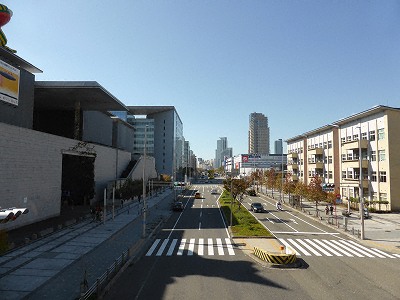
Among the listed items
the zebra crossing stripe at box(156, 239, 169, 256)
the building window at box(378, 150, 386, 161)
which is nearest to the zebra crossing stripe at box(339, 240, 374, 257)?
the zebra crossing stripe at box(156, 239, 169, 256)

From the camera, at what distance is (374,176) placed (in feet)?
178

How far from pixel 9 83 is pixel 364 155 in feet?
180

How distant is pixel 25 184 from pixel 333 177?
188ft

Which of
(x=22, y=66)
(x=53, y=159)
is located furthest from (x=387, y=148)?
(x=22, y=66)

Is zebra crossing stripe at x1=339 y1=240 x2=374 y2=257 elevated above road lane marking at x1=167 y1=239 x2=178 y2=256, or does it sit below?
below

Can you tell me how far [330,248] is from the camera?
26.8m

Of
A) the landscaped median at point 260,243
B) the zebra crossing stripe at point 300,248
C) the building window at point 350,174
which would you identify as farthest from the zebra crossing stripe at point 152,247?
the building window at point 350,174

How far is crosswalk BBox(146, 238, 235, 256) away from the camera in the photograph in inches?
962

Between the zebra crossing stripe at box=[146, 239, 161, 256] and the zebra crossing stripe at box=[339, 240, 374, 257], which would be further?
the zebra crossing stripe at box=[339, 240, 374, 257]

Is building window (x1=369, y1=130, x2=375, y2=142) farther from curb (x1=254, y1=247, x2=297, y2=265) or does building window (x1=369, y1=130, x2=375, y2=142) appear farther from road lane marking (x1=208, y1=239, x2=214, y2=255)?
curb (x1=254, y1=247, x2=297, y2=265)

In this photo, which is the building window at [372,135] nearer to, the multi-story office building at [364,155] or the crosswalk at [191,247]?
the multi-story office building at [364,155]

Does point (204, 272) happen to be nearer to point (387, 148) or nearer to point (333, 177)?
point (387, 148)

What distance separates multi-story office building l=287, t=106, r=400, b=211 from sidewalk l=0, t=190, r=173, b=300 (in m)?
29.0

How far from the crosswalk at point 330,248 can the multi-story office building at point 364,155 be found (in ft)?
43.7
